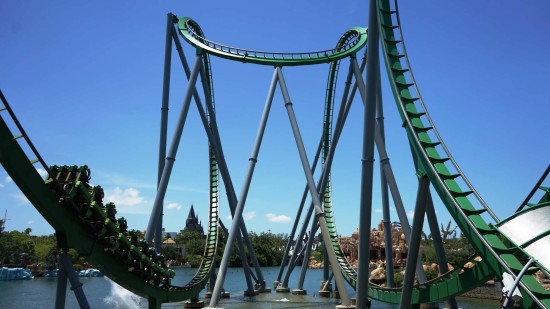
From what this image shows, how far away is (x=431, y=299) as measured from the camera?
38.0 ft

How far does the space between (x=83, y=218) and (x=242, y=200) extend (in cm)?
977

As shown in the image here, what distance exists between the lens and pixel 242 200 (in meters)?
19.2

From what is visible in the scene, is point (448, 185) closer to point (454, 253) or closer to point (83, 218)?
point (83, 218)

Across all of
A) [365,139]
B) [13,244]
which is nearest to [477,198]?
[365,139]

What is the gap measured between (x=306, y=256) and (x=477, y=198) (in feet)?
53.7

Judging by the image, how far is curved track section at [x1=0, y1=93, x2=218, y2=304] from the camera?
841 centimetres

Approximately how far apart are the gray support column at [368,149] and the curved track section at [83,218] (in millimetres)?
5439

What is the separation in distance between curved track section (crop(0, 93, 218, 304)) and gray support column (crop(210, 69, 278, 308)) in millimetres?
4093

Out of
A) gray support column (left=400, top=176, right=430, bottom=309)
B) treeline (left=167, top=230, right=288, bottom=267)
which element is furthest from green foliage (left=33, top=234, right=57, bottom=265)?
gray support column (left=400, top=176, right=430, bottom=309)

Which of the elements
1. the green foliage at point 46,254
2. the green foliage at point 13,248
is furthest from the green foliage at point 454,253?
the green foliage at point 13,248

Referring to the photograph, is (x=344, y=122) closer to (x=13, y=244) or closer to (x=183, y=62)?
(x=183, y=62)

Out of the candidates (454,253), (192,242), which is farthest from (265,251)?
(454,253)

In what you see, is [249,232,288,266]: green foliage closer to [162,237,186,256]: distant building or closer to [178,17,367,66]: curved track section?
[162,237,186,256]: distant building

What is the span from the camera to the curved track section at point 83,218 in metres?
8.41
